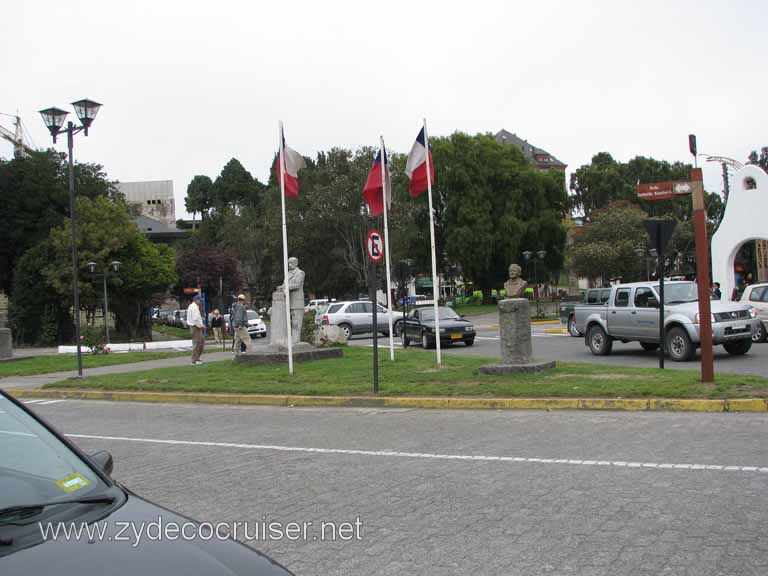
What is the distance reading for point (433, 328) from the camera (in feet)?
81.3

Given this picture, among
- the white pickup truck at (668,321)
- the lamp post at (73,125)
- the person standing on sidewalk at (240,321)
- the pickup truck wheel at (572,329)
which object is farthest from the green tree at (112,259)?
the white pickup truck at (668,321)

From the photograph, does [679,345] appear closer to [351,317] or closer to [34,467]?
[34,467]

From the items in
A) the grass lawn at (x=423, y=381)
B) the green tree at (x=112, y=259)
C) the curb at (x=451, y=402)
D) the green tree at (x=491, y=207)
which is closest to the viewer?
the curb at (x=451, y=402)

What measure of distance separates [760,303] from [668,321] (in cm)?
574

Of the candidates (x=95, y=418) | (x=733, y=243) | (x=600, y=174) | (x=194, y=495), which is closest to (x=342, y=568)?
(x=194, y=495)

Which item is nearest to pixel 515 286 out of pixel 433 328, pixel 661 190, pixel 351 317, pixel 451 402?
pixel 661 190

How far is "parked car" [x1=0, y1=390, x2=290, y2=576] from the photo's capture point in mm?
2346

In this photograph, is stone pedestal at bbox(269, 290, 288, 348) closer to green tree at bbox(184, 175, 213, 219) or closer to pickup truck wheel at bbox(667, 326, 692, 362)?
pickup truck wheel at bbox(667, 326, 692, 362)

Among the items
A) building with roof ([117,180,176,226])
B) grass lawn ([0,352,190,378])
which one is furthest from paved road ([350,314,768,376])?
building with roof ([117,180,176,226])

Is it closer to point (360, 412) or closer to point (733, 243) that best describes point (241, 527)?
point (360, 412)

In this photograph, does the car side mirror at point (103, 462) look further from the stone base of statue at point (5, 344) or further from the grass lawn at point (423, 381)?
the stone base of statue at point (5, 344)

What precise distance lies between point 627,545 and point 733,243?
94.2 ft

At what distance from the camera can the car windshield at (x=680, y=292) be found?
55.8ft

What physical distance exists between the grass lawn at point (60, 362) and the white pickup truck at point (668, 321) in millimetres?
14329
